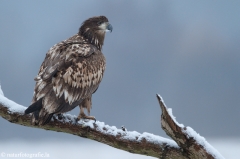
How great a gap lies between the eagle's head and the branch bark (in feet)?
5.73

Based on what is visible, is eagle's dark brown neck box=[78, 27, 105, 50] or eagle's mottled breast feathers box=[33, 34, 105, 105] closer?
eagle's mottled breast feathers box=[33, 34, 105, 105]

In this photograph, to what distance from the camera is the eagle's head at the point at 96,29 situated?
793 cm

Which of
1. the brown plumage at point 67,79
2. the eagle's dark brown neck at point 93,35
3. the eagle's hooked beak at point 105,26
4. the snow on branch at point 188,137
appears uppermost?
the eagle's hooked beak at point 105,26

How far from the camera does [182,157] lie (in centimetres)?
575

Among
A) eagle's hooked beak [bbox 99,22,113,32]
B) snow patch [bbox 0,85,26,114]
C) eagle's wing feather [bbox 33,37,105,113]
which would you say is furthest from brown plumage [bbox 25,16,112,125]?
eagle's hooked beak [bbox 99,22,113,32]

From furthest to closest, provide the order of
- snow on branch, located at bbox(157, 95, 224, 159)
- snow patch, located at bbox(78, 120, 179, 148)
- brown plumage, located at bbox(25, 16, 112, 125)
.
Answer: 1. brown plumage, located at bbox(25, 16, 112, 125)
2. snow patch, located at bbox(78, 120, 179, 148)
3. snow on branch, located at bbox(157, 95, 224, 159)

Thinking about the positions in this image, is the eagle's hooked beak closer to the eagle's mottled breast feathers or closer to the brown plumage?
the brown plumage

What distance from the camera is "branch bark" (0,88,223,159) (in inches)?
216

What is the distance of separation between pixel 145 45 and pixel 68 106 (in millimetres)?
56031

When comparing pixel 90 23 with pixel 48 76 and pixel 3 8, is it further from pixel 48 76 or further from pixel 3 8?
pixel 3 8

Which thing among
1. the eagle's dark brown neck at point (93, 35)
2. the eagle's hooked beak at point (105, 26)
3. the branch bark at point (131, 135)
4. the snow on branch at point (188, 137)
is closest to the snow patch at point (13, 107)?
the branch bark at point (131, 135)

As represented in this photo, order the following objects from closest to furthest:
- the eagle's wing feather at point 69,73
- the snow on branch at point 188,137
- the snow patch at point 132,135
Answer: the snow on branch at point 188,137, the snow patch at point 132,135, the eagle's wing feather at point 69,73

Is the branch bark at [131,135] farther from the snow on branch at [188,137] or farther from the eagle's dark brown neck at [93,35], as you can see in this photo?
the eagle's dark brown neck at [93,35]

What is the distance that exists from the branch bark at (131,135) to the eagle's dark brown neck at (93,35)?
1.70 metres
